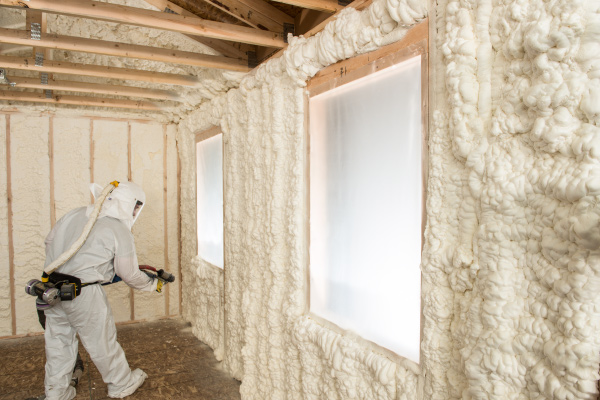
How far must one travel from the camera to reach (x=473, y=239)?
116 cm

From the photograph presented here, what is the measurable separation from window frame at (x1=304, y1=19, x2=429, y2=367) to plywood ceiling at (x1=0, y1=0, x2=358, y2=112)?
240mm

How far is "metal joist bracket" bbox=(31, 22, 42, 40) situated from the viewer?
6.83 ft

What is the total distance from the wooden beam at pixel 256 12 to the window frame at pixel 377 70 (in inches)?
17.5

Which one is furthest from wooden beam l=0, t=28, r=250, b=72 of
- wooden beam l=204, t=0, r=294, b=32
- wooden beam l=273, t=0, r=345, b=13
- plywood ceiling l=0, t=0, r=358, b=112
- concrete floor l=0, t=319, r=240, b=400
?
concrete floor l=0, t=319, r=240, b=400

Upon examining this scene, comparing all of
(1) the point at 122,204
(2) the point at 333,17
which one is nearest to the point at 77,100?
(1) the point at 122,204

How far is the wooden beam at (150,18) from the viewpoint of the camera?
173 centimetres

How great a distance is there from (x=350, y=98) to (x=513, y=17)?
2.50 ft

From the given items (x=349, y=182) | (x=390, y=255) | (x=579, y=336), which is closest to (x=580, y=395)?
(x=579, y=336)

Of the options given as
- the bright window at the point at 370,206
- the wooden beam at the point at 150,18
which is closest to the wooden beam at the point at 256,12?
the wooden beam at the point at 150,18

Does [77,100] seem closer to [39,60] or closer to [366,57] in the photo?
[39,60]

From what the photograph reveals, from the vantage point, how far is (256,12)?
2129mm

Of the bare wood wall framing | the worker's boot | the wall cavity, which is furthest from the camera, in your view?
the bare wood wall framing

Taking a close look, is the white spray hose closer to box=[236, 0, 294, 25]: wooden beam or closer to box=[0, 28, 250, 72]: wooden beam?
box=[0, 28, 250, 72]: wooden beam

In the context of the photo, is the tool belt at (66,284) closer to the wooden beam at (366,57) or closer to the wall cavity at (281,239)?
the wall cavity at (281,239)
